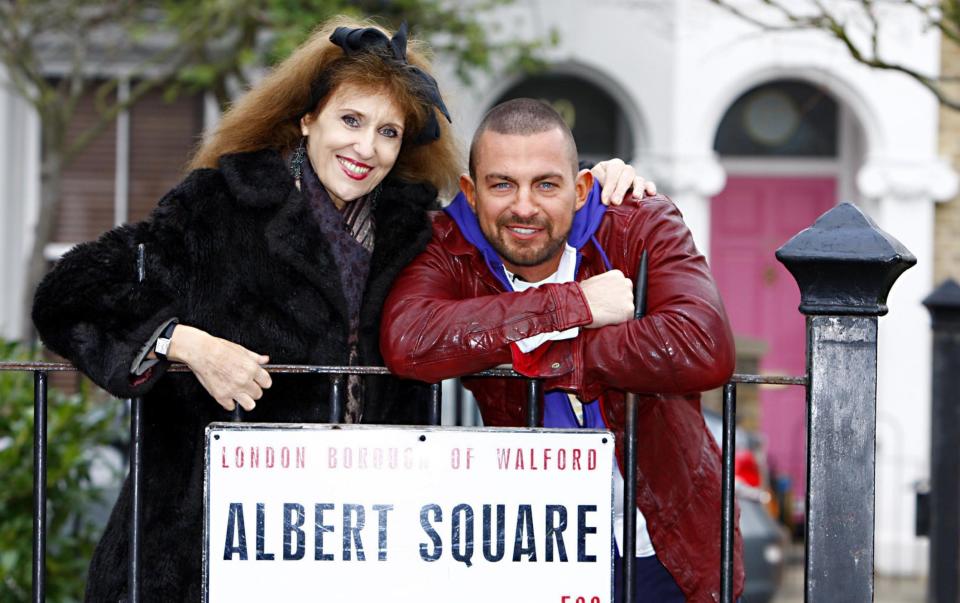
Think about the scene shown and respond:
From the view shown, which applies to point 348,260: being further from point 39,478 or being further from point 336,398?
point 39,478

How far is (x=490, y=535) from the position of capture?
295cm

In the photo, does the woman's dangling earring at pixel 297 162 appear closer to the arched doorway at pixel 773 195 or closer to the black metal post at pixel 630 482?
the black metal post at pixel 630 482

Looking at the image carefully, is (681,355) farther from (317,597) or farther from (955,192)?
(955,192)

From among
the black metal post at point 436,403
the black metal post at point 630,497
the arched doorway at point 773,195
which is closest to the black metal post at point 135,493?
the black metal post at point 436,403

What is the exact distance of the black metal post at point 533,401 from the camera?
3043 millimetres

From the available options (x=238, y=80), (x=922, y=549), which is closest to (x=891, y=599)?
(x=922, y=549)

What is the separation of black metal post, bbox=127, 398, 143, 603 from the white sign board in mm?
272

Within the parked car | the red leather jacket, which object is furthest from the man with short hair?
the parked car

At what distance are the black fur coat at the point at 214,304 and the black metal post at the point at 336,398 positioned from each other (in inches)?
7.1

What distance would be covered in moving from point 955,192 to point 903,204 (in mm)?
432

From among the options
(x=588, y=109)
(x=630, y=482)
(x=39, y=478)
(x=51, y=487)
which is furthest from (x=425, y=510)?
Answer: (x=588, y=109)

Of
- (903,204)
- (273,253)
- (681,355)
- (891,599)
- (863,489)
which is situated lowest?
(891,599)

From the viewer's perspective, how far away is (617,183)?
3.39 meters

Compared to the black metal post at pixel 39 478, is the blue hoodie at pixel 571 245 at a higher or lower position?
higher
